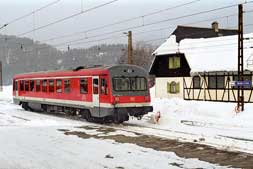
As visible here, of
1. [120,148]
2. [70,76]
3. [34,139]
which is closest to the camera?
[120,148]

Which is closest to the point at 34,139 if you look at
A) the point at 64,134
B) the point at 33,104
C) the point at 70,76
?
Answer: the point at 64,134

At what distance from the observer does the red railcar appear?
20.5 metres

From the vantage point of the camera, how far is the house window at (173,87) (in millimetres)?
43656

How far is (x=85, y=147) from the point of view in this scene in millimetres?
13250

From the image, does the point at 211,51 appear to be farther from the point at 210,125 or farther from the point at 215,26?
the point at 210,125

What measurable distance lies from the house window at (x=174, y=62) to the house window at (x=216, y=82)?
5.34 m

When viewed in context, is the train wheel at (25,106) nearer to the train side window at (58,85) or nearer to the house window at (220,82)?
the train side window at (58,85)

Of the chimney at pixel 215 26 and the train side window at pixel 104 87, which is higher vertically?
the chimney at pixel 215 26

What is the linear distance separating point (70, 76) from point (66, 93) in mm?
1011

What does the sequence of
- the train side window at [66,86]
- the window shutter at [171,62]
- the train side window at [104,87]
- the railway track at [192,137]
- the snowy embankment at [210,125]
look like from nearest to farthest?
the railway track at [192,137]
the snowy embankment at [210,125]
the train side window at [104,87]
the train side window at [66,86]
the window shutter at [171,62]

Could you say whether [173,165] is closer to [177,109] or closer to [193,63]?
[177,109]

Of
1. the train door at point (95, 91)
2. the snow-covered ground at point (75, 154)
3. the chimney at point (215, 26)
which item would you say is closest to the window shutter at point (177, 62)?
the chimney at point (215, 26)

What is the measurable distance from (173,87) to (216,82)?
22.8ft

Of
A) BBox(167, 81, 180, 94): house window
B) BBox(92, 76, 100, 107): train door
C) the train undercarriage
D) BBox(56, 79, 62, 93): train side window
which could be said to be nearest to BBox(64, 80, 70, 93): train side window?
BBox(56, 79, 62, 93): train side window
